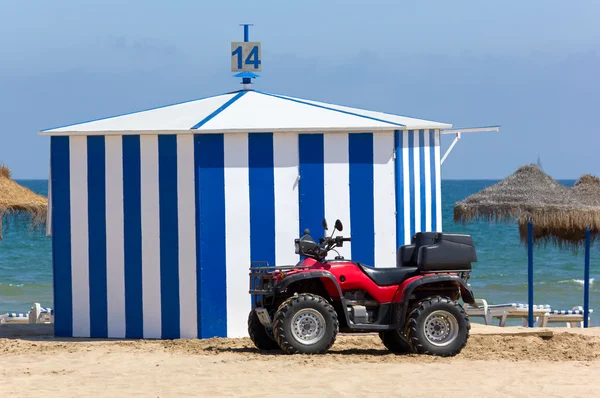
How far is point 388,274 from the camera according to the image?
10656 mm

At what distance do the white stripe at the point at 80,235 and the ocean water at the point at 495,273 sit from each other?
10468 millimetres

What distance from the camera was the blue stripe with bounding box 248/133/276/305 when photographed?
12.0m

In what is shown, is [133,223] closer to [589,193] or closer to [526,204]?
[526,204]

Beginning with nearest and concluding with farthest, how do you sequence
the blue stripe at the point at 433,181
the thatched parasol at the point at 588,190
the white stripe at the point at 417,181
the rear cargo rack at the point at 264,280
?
the rear cargo rack at the point at 264,280 → the white stripe at the point at 417,181 → the blue stripe at the point at 433,181 → the thatched parasol at the point at 588,190

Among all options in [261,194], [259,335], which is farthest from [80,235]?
[259,335]

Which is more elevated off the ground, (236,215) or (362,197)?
(362,197)

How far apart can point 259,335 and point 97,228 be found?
2.49m

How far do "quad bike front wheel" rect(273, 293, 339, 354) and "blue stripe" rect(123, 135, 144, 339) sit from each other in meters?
2.38

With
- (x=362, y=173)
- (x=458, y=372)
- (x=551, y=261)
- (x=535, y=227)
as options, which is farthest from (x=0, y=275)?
(x=458, y=372)

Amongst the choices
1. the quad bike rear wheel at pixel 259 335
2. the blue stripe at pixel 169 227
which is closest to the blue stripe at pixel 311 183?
the blue stripe at pixel 169 227

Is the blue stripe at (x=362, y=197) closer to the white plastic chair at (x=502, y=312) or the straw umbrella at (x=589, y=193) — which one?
the white plastic chair at (x=502, y=312)

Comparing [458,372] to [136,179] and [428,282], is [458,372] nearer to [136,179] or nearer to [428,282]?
[428,282]

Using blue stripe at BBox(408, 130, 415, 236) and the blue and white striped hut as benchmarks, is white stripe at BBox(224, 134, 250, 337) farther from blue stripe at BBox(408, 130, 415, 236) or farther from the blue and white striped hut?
blue stripe at BBox(408, 130, 415, 236)

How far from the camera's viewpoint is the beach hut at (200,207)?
39.1ft
